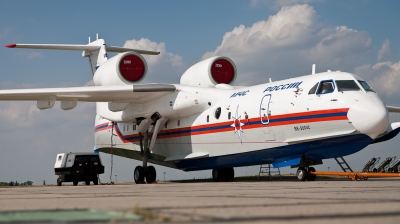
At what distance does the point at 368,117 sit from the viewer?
12695 millimetres

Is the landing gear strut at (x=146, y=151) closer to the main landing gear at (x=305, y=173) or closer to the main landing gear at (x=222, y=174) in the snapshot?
the main landing gear at (x=222, y=174)

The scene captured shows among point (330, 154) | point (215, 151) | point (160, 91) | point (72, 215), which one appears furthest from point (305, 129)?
point (72, 215)

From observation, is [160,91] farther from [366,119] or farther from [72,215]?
[72,215]

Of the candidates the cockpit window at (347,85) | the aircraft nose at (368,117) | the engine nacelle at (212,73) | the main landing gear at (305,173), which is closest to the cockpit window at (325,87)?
the cockpit window at (347,85)

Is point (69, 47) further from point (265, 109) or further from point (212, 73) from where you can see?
point (265, 109)

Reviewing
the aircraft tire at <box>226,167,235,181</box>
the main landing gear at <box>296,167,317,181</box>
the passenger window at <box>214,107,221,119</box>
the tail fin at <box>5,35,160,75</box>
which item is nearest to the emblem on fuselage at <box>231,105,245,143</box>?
the passenger window at <box>214,107,221,119</box>

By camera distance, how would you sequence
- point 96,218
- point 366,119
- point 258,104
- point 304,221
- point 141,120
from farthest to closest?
point 141,120 < point 258,104 < point 366,119 < point 96,218 < point 304,221

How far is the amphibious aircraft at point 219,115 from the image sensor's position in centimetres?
1335

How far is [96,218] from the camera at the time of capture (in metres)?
4.43

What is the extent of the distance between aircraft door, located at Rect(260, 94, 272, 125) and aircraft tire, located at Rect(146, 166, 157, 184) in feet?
19.2

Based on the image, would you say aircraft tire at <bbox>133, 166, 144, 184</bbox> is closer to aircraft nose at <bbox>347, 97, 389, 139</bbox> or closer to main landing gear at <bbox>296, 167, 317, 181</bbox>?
main landing gear at <bbox>296, 167, 317, 181</bbox>

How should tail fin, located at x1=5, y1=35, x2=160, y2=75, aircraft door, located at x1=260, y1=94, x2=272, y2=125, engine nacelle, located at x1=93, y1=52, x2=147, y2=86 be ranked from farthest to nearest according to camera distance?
tail fin, located at x1=5, y1=35, x2=160, y2=75, engine nacelle, located at x1=93, y1=52, x2=147, y2=86, aircraft door, located at x1=260, y1=94, x2=272, y2=125

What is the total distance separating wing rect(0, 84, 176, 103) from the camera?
16859 millimetres

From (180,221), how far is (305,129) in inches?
393
